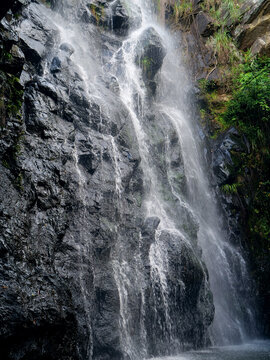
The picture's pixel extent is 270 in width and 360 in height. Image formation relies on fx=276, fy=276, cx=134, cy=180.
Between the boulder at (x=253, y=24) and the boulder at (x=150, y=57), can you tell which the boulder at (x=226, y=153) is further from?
the boulder at (x=253, y=24)

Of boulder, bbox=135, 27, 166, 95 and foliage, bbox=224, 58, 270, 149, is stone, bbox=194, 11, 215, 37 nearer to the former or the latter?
boulder, bbox=135, 27, 166, 95

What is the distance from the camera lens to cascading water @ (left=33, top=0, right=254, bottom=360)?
7.68 metres

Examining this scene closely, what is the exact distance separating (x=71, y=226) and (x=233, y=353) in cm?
585

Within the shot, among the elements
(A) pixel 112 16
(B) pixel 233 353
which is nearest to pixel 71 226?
(B) pixel 233 353

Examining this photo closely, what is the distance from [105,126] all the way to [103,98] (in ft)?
4.70

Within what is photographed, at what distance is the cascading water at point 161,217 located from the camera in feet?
25.2

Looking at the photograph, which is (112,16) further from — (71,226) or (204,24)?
(71,226)

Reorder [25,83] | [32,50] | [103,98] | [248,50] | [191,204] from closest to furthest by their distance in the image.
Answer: [25,83], [32,50], [103,98], [191,204], [248,50]

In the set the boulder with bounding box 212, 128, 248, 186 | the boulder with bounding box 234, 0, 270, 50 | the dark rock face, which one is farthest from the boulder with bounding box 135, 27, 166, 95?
the boulder with bounding box 234, 0, 270, 50

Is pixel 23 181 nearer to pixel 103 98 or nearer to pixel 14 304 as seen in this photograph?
pixel 14 304

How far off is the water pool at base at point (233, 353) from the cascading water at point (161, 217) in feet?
1.42

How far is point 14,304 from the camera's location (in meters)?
4.00

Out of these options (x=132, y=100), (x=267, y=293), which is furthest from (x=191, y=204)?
(x=132, y=100)

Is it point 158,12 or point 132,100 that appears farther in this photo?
point 158,12
